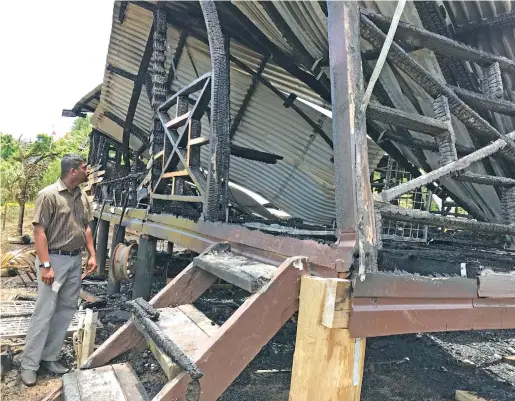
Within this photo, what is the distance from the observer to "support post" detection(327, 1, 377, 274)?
6.89 feet

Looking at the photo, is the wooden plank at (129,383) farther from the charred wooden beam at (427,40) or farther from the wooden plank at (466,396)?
the wooden plank at (466,396)

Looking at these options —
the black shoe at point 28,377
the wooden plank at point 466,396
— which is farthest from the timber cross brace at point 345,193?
the black shoe at point 28,377

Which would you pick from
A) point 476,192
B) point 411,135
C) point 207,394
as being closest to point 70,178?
point 207,394

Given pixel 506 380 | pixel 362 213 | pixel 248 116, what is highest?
pixel 248 116

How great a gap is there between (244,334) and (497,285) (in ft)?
5.10

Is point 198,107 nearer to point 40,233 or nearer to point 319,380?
point 40,233

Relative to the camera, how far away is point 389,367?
467cm

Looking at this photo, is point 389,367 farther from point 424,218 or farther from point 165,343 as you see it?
point 165,343

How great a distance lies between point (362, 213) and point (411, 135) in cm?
221

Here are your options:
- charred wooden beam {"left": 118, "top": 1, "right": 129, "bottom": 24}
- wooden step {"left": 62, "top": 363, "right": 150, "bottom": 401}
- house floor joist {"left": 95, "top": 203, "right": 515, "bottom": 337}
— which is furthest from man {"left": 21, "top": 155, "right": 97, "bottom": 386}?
charred wooden beam {"left": 118, "top": 1, "right": 129, "bottom": 24}

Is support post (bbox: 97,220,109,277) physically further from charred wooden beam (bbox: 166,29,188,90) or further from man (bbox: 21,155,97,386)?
man (bbox: 21,155,97,386)

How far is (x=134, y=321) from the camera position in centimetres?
258

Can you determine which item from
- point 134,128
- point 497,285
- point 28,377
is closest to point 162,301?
point 28,377

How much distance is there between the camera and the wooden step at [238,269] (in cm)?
222
